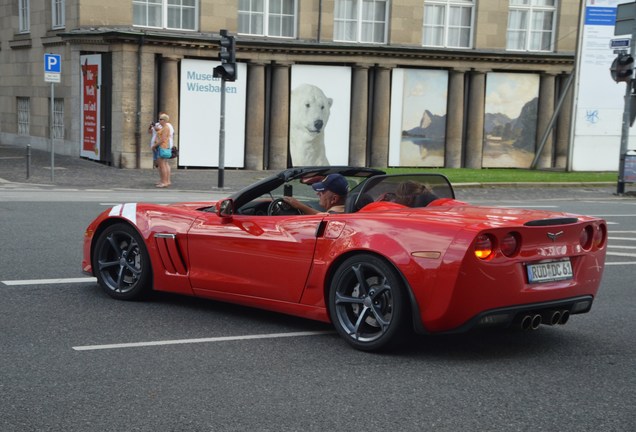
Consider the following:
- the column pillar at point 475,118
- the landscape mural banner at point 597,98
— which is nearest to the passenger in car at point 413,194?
the landscape mural banner at point 597,98

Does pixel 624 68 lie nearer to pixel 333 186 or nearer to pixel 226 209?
pixel 333 186

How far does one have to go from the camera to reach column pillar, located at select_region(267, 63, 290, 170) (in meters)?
29.6

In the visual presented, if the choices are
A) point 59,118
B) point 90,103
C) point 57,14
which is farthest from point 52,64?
point 59,118

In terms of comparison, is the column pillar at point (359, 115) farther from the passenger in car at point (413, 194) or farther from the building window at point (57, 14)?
the passenger in car at point (413, 194)

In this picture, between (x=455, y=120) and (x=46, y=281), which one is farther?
(x=455, y=120)

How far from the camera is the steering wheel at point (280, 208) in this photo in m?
7.37

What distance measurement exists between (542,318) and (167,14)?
23845 mm

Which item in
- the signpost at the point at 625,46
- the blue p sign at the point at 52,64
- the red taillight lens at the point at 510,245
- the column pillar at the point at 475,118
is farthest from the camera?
the column pillar at the point at 475,118

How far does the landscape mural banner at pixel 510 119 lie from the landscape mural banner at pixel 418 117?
1752 millimetres

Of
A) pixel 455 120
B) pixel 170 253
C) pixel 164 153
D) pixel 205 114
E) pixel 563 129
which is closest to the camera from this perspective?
pixel 170 253

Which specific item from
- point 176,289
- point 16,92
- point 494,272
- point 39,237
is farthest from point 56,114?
point 494,272

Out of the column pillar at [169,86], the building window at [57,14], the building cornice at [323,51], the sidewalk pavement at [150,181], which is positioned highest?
the building window at [57,14]

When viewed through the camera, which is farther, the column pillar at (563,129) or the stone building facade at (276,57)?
the column pillar at (563,129)

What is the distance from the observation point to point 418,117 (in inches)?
1256
